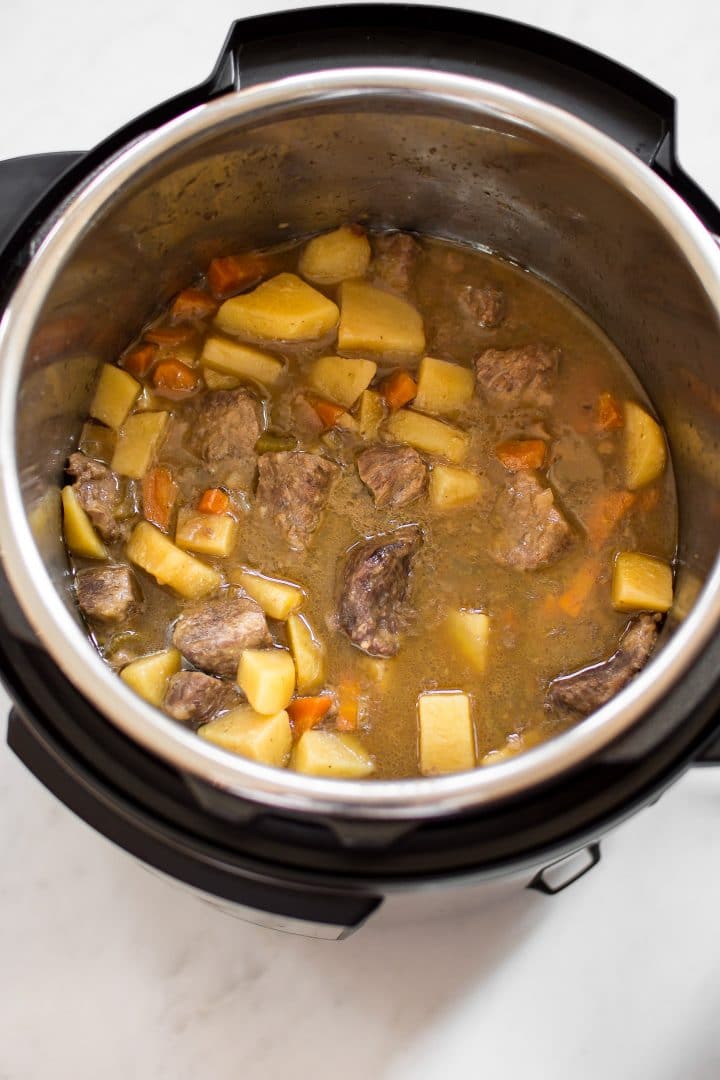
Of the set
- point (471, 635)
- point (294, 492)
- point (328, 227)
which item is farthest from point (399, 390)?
point (471, 635)

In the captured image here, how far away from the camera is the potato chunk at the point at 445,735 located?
2180 millimetres

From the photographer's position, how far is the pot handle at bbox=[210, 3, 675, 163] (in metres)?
2.01

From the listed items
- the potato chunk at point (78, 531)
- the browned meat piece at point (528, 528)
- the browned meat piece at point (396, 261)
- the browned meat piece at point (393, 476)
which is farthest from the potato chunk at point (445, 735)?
the browned meat piece at point (396, 261)

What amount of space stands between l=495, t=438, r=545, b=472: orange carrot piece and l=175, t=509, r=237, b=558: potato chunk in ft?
1.97

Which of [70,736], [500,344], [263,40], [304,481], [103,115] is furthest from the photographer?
[103,115]

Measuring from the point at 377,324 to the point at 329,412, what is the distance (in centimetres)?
23

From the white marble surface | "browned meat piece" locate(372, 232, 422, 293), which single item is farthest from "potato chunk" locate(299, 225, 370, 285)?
the white marble surface

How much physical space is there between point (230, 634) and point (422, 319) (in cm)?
87

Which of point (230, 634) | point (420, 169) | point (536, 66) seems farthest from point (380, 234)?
point (230, 634)

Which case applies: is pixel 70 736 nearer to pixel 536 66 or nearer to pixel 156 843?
pixel 156 843

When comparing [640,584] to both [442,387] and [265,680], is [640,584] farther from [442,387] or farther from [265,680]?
[265,680]

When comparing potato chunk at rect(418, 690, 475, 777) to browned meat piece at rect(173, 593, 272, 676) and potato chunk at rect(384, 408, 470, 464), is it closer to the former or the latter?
browned meat piece at rect(173, 593, 272, 676)

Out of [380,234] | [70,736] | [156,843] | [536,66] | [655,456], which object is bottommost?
[156,843]

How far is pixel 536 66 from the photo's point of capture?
2.04 m
